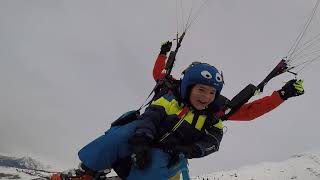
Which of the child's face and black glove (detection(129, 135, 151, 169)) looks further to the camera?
the child's face

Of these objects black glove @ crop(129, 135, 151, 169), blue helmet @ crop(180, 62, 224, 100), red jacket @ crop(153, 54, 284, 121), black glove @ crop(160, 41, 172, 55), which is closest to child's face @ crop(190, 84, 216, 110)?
blue helmet @ crop(180, 62, 224, 100)

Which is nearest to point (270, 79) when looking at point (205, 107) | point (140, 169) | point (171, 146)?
point (205, 107)

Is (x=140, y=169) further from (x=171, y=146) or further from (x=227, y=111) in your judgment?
(x=227, y=111)

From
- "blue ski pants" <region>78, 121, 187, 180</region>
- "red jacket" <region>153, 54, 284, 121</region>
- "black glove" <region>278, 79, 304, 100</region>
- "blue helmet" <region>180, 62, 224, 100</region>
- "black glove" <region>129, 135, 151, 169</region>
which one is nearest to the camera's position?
"black glove" <region>129, 135, 151, 169</region>

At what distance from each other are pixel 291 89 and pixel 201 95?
2177mm

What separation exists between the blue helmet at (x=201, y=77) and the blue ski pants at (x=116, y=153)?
3.08ft

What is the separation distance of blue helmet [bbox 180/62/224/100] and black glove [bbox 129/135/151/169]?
1128 millimetres

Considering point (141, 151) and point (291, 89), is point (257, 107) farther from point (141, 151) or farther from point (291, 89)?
point (141, 151)

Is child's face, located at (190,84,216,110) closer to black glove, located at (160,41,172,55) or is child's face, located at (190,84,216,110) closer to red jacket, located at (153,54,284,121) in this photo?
red jacket, located at (153,54,284,121)

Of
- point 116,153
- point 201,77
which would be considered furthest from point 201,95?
point 116,153

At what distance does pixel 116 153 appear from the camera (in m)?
5.54

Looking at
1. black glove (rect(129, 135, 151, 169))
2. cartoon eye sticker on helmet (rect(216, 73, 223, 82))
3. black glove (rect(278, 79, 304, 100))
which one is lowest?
black glove (rect(129, 135, 151, 169))

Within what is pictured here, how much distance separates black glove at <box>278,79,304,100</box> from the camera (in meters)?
7.16

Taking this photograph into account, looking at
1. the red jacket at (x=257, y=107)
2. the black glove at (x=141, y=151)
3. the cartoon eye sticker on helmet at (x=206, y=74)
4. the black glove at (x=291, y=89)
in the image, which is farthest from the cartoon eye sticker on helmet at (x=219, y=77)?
the black glove at (x=291, y=89)
